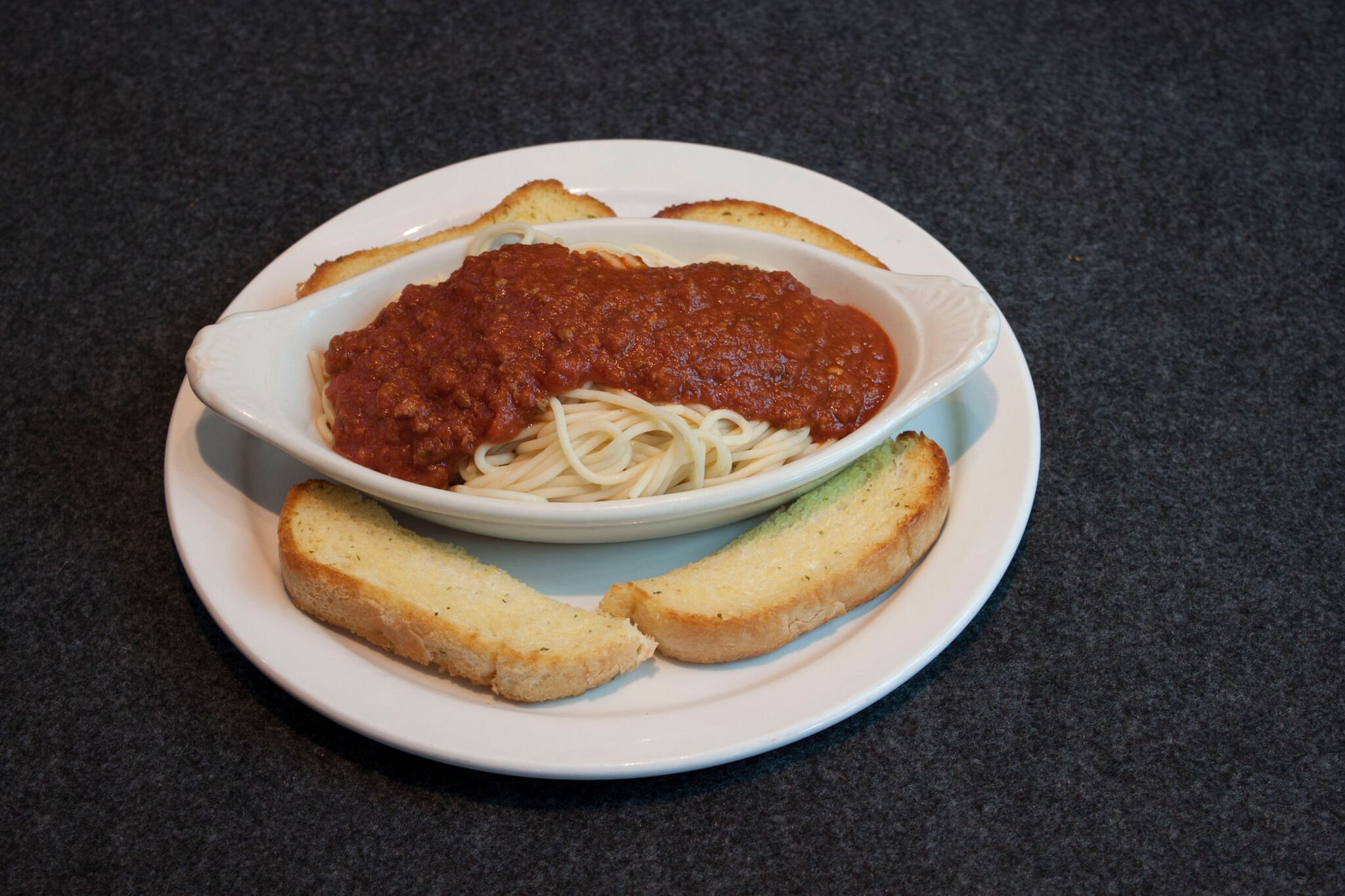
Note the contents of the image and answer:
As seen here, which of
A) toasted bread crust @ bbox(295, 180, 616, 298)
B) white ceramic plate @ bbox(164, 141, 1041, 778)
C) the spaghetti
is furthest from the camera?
toasted bread crust @ bbox(295, 180, 616, 298)

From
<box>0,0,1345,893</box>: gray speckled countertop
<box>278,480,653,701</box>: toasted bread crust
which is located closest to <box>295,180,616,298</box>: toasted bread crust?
<box>0,0,1345,893</box>: gray speckled countertop

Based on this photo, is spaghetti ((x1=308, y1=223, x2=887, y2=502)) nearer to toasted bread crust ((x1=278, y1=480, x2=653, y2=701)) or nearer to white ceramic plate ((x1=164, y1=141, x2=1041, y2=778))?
white ceramic plate ((x1=164, y1=141, x2=1041, y2=778))

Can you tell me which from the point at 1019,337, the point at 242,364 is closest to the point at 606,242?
the point at 242,364

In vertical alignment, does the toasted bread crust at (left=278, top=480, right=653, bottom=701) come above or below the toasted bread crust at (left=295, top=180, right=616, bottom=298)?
below

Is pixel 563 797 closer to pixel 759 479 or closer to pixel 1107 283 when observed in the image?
pixel 759 479

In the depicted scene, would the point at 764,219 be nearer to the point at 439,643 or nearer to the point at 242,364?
the point at 242,364

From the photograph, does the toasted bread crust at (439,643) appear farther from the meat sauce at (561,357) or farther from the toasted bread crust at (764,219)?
the toasted bread crust at (764,219)
